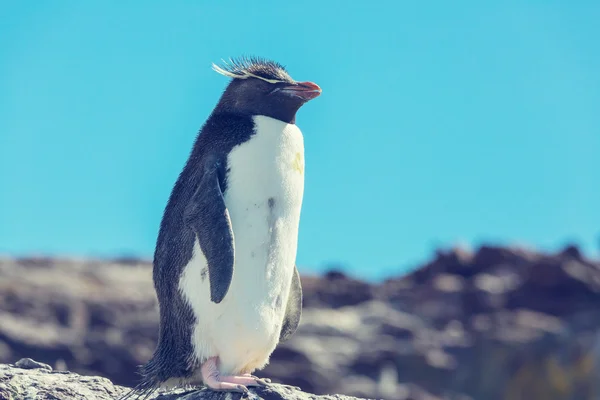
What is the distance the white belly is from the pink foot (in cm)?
5

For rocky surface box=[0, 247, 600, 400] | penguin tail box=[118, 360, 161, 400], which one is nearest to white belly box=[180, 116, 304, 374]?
penguin tail box=[118, 360, 161, 400]

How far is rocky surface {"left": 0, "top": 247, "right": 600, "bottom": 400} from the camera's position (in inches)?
701

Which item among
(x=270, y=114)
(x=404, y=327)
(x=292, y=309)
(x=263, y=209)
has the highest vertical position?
(x=404, y=327)

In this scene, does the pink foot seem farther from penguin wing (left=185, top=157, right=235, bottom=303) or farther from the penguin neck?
the penguin neck

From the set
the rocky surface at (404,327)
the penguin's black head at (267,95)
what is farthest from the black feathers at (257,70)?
the rocky surface at (404,327)

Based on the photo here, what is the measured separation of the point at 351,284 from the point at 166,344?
54.3ft

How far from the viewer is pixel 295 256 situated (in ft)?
15.9

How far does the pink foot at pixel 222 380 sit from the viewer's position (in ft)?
14.6

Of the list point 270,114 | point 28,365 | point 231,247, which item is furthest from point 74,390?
point 270,114

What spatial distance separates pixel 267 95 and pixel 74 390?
1829 millimetres

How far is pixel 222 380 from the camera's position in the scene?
178 inches

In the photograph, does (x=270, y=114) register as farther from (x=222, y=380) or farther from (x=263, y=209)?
(x=222, y=380)

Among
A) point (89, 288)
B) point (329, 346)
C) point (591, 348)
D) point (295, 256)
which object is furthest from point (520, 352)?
point (295, 256)

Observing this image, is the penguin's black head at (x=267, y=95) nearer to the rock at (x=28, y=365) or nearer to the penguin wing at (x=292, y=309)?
the penguin wing at (x=292, y=309)
